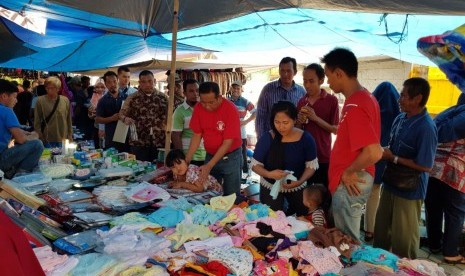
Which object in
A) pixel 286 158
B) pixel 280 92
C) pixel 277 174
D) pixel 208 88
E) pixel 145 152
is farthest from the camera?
pixel 145 152

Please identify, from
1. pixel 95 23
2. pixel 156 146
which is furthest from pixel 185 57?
pixel 156 146

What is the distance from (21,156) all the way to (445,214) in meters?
4.23

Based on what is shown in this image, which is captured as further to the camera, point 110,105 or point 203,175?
point 110,105

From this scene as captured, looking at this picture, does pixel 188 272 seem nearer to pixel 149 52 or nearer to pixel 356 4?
pixel 356 4

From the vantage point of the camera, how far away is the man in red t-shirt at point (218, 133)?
3.28 metres

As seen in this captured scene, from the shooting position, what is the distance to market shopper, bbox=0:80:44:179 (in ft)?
11.3

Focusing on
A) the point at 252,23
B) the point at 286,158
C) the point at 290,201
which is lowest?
the point at 290,201

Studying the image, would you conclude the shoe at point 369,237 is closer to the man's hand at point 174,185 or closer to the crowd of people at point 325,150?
the crowd of people at point 325,150

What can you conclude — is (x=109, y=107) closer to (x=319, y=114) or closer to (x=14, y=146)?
(x=14, y=146)

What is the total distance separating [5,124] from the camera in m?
3.56

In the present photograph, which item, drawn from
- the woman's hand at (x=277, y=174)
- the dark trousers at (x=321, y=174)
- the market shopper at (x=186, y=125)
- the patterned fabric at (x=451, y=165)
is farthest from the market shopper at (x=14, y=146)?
the patterned fabric at (x=451, y=165)

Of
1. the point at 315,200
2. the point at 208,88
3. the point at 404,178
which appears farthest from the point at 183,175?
the point at 404,178

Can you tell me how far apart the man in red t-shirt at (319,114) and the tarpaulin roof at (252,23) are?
0.63 metres

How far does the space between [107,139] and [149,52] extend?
281cm
